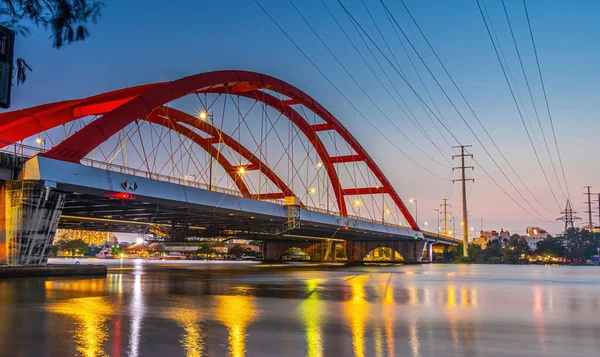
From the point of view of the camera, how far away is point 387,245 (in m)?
109

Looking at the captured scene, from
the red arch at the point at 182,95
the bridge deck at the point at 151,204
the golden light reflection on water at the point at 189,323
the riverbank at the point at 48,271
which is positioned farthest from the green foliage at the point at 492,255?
the golden light reflection on water at the point at 189,323

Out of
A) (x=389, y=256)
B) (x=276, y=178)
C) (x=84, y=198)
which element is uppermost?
(x=276, y=178)

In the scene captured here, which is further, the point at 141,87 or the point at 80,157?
the point at 141,87

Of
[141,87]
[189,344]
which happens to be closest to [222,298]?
[189,344]

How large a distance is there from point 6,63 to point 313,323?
828 centimetres

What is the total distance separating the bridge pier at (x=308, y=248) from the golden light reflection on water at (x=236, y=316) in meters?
86.9

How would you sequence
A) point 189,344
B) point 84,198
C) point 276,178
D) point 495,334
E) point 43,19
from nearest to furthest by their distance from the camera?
point 43,19, point 189,344, point 495,334, point 84,198, point 276,178

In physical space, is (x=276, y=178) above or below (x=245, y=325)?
above

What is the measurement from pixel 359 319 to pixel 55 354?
7.01 metres

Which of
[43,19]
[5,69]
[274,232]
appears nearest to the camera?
[5,69]

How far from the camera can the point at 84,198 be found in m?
37.2

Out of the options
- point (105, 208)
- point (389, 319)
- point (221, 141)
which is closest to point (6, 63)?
point (389, 319)

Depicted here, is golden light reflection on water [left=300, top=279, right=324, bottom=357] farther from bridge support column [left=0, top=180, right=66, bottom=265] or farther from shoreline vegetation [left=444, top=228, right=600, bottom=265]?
shoreline vegetation [left=444, top=228, right=600, bottom=265]

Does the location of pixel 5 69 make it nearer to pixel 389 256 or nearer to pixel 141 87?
pixel 141 87
